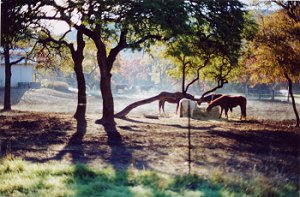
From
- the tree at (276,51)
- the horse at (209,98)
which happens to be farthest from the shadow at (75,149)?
the tree at (276,51)

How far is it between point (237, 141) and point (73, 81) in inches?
60.3

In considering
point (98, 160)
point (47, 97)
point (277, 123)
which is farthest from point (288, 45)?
point (47, 97)

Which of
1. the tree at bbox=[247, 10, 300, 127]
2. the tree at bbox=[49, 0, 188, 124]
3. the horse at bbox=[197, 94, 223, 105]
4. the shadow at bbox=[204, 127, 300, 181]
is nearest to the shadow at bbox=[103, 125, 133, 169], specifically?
the tree at bbox=[49, 0, 188, 124]

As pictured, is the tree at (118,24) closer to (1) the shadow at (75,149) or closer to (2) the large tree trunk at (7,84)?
(1) the shadow at (75,149)

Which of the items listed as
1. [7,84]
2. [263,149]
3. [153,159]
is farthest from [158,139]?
[7,84]

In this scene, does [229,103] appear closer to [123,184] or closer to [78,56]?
[123,184]

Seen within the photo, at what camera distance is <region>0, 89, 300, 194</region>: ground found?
8.99 feet

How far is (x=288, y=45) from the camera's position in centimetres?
329

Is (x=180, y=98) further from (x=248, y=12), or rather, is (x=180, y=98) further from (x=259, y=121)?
(x=248, y=12)

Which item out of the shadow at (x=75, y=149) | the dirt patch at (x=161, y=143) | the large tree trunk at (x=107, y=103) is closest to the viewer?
the dirt patch at (x=161, y=143)

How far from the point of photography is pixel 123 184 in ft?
8.61

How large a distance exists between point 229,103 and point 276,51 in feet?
1.96

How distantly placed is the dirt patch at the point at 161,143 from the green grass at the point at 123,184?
11 centimetres

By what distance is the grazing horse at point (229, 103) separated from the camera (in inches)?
130
